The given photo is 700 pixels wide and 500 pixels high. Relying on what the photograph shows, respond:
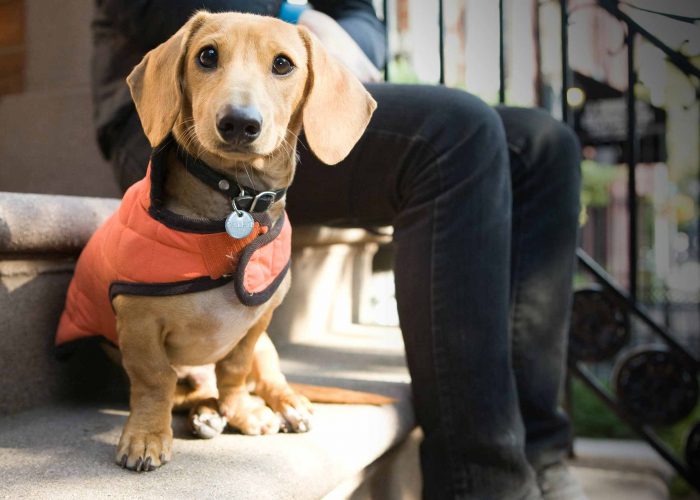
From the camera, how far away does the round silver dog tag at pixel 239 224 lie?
1.10 m

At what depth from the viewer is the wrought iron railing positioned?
2.20 m

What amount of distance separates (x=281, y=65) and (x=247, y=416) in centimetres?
64

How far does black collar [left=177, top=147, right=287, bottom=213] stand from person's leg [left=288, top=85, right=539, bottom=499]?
1.15 ft

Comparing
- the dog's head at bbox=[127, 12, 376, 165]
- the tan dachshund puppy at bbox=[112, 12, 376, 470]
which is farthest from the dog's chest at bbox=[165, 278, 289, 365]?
the dog's head at bbox=[127, 12, 376, 165]

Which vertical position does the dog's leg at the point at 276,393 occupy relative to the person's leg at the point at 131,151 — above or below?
below

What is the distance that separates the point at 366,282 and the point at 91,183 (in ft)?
3.71

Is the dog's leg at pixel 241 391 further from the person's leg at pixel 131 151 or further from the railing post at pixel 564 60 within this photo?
the railing post at pixel 564 60

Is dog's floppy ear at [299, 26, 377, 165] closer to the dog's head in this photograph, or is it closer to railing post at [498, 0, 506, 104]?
the dog's head

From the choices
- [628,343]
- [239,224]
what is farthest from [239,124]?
[628,343]

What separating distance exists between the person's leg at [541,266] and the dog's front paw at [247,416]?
0.62 metres

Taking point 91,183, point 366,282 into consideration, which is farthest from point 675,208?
point 91,183

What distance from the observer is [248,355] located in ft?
4.35

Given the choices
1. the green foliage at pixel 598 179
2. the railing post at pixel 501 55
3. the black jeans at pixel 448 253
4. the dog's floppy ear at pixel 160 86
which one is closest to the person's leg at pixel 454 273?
the black jeans at pixel 448 253

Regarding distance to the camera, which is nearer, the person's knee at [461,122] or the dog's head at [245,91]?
the dog's head at [245,91]
